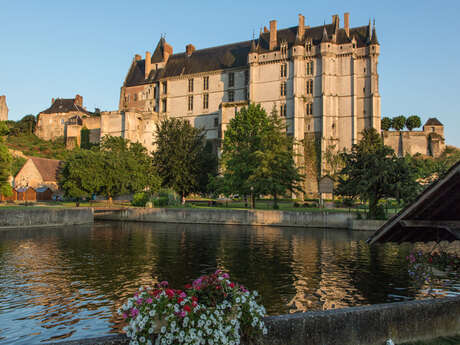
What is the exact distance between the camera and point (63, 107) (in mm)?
116500

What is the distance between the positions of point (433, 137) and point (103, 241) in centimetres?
9566

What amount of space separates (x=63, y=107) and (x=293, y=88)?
74.4m

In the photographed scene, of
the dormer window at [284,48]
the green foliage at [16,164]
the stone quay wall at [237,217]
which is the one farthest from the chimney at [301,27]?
the green foliage at [16,164]

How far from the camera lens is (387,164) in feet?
109

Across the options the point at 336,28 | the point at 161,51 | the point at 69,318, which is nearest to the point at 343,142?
the point at 336,28

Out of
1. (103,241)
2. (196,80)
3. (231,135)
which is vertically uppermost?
(196,80)

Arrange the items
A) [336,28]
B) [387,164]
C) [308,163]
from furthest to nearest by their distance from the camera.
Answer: [336,28] < [308,163] < [387,164]

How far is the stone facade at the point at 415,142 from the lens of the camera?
96375mm

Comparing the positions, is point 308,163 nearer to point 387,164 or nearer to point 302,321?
point 387,164

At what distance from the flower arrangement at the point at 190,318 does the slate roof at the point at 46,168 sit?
74465 millimetres

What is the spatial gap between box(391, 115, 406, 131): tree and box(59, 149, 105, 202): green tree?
285 ft

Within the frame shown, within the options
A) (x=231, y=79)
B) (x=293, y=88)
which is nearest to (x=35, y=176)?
(x=231, y=79)

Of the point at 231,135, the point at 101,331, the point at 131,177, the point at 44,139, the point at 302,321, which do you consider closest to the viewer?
the point at 302,321

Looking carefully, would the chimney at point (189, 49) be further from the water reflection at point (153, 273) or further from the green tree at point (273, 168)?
the water reflection at point (153, 273)
